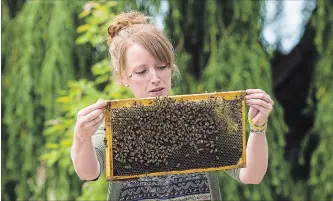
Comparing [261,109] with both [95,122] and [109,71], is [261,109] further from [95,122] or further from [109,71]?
[109,71]

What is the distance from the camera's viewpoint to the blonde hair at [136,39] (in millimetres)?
2365

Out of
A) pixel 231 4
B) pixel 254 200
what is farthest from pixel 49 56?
pixel 254 200

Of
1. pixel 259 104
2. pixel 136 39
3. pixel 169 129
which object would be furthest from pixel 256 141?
pixel 136 39

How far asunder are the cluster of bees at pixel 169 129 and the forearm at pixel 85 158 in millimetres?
79

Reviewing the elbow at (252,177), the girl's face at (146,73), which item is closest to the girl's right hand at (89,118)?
the girl's face at (146,73)

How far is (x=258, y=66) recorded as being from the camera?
15.3ft

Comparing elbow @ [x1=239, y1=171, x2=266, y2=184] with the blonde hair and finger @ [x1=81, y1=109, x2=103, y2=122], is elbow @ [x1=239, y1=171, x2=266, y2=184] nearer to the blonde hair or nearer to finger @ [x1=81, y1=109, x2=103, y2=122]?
the blonde hair

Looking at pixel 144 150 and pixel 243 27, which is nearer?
pixel 144 150

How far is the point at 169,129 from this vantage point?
2275 millimetres

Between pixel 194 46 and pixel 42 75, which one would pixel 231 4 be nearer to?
pixel 194 46

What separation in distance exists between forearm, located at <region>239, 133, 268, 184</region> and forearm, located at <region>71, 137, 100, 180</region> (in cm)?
51

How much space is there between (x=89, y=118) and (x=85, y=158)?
0.60 feet

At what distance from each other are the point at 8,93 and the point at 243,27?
5.49ft

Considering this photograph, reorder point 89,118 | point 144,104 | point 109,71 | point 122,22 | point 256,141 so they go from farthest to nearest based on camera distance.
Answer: point 109,71 → point 122,22 → point 256,141 → point 144,104 → point 89,118
